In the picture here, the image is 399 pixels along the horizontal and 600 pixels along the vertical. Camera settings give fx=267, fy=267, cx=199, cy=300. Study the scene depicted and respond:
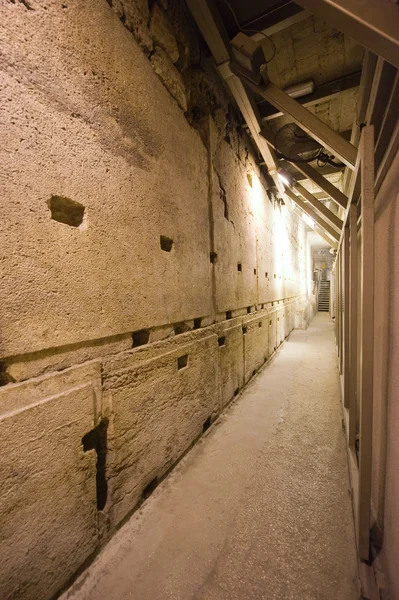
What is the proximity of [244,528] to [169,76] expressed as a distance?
3547 millimetres

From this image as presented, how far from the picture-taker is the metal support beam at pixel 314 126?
96.8 inches

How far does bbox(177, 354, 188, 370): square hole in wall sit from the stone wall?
1 cm

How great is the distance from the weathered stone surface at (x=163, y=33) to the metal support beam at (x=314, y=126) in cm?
78

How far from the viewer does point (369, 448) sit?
→ 4.67ft

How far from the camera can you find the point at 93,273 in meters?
1.56

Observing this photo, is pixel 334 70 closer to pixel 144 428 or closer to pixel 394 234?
pixel 394 234

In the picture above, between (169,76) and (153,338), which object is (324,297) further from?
(153,338)

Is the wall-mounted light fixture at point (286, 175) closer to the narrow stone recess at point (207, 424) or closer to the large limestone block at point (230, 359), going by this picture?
the large limestone block at point (230, 359)

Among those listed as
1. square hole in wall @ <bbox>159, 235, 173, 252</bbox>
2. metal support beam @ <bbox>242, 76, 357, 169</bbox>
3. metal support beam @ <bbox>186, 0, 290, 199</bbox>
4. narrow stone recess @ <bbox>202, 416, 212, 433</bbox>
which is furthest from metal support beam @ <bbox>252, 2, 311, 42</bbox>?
narrow stone recess @ <bbox>202, 416, 212, 433</bbox>

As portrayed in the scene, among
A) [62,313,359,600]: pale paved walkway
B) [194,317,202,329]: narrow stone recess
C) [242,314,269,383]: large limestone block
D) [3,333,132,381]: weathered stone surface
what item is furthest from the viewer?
[242,314,269,383]: large limestone block

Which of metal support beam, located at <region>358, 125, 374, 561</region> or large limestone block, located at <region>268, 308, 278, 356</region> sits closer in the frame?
metal support beam, located at <region>358, 125, 374, 561</region>

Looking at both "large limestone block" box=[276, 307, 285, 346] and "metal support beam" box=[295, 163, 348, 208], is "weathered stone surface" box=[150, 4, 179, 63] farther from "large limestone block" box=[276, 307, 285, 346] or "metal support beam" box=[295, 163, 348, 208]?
"large limestone block" box=[276, 307, 285, 346]

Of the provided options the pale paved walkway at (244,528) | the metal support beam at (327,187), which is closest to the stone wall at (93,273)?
the pale paved walkway at (244,528)

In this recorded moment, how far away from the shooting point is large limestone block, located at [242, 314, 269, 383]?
434cm
